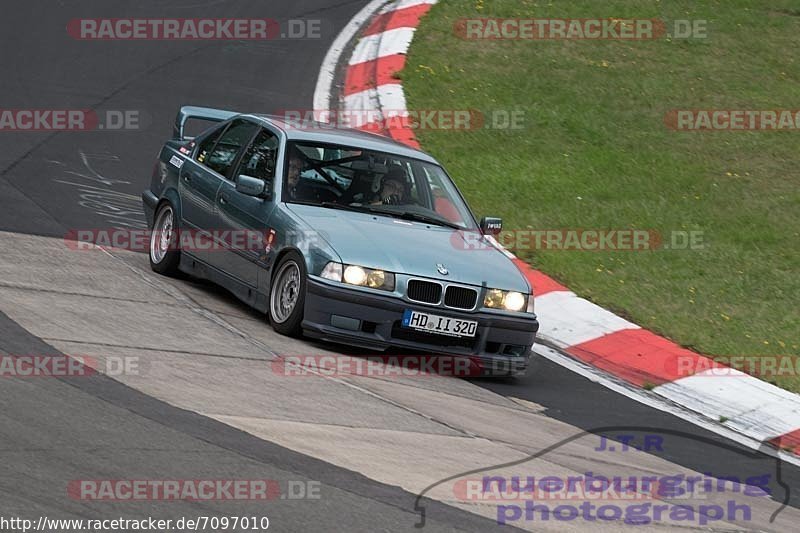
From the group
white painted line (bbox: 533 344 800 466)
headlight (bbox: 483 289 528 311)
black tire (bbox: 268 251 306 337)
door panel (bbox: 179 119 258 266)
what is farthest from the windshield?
white painted line (bbox: 533 344 800 466)

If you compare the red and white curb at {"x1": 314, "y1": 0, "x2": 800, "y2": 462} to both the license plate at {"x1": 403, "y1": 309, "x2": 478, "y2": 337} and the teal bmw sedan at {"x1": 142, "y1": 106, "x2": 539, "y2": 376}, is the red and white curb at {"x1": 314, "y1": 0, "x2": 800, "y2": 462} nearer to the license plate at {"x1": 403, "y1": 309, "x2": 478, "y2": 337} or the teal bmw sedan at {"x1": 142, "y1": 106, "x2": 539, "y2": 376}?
the teal bmw sedan at {"x1": 142, "y1": 106, "x2": 539, "y2": 376}

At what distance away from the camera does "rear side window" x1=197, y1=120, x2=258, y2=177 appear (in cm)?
1017

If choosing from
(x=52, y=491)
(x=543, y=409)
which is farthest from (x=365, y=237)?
(x=52, y=491)

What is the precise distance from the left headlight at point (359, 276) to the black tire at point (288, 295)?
8.5 inches

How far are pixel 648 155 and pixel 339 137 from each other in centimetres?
574

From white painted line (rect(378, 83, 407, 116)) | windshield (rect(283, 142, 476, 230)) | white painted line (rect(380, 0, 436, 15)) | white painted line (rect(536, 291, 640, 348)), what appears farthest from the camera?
white painted line (rect(380, 0, 436, 15))

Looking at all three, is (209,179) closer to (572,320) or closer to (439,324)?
(439,324)

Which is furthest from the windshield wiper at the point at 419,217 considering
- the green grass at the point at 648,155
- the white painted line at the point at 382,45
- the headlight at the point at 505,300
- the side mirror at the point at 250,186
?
the white painted line at the point at 382,45

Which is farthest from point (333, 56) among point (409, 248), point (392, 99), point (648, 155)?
point (409, 248)

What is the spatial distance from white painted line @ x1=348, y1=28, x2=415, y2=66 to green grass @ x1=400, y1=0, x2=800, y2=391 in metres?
0.21

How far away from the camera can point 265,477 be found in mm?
5711

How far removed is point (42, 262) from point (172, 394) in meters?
3.10

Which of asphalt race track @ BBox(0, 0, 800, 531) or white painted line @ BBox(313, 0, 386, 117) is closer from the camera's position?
asphalt race track @ BBox(0, 0, 800, 531)

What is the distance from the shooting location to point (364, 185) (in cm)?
957
